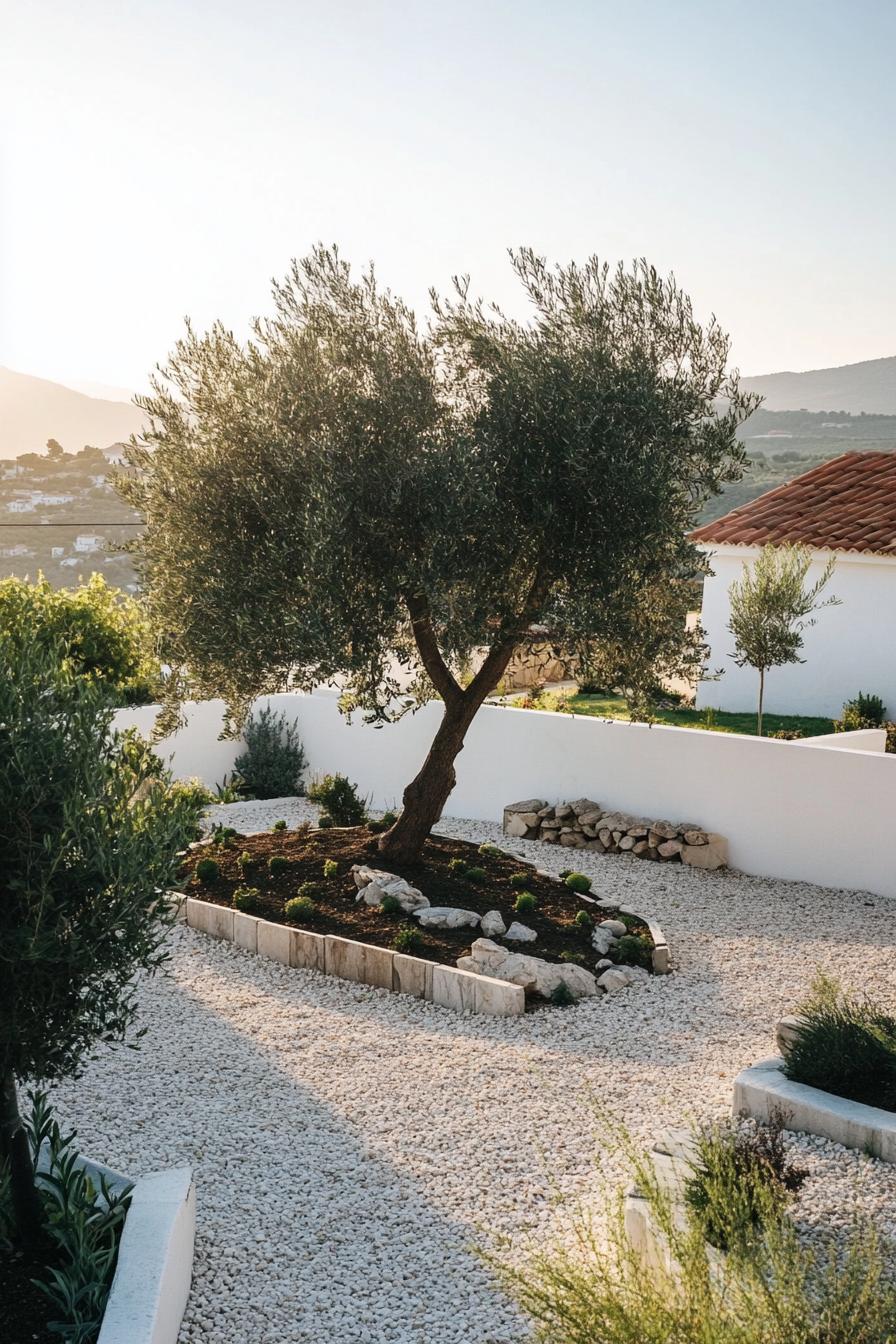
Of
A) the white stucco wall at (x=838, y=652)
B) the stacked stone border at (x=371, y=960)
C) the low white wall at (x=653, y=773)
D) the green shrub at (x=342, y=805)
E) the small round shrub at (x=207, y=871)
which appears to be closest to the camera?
the stacked stone border at (x=371, y=960)

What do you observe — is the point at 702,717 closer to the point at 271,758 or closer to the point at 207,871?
the point at 271,758

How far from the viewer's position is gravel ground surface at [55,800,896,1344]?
4.61 meters

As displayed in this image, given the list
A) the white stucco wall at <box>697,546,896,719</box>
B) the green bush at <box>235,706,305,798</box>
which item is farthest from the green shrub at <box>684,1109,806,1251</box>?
the white stucco wall at <box>697,546,896,719</box>

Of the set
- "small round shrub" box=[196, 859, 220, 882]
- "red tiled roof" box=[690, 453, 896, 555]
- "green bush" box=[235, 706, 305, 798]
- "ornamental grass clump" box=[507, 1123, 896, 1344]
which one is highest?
"red tiled roof" box=[690, 453, 896, 555]

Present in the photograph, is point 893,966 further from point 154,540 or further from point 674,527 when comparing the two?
point 154,540

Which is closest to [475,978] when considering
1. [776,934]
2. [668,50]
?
[776,934]

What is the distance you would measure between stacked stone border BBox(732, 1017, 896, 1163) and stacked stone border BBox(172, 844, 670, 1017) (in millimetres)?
2316

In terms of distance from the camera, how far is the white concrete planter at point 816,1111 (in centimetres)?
513

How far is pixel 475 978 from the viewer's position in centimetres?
785

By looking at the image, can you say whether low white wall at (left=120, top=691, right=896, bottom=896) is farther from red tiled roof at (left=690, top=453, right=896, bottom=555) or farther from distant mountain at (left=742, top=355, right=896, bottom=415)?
distant mountain at (left=742, top=355, right=896, bottom=415)

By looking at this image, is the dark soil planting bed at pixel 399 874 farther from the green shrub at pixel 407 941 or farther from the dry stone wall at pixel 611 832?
the dry stone wall at pixel 611 832

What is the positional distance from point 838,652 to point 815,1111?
13.6m

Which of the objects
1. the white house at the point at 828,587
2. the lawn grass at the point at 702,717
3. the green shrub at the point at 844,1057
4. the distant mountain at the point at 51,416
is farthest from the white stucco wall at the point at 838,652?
the distant mountain at the point at 51,416

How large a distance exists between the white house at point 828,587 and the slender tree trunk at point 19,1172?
14.0 meters
